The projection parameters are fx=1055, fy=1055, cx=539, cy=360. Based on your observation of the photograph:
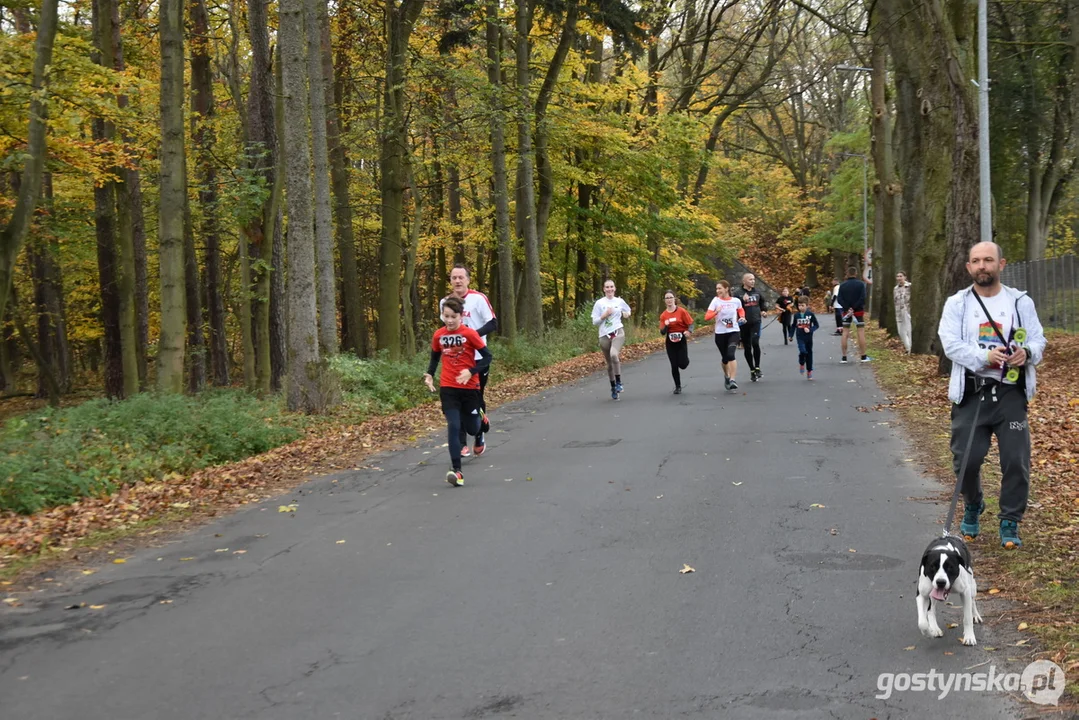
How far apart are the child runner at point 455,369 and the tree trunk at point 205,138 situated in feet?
41.5

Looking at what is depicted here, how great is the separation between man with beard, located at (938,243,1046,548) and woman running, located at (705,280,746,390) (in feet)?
39.9

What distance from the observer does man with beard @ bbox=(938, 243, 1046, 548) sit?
262 inches

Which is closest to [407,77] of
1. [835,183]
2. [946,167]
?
[946,167]

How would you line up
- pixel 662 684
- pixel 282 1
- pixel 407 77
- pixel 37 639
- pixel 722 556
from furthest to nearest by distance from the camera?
1. pixel 407 77
2. pixel 282 1
3. pixel 722 556
4. pixel 37 639
5. pixel 662 684

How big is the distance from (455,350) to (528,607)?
507cm

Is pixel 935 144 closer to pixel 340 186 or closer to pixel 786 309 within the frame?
pixel 786 309

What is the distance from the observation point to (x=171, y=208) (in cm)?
1738

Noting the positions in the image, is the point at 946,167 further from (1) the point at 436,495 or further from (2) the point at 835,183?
(2) the point at 835,183

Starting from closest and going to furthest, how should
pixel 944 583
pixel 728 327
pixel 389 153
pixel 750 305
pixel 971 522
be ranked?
pixel 944 583, pixel 971 522, pixel 728 327, pixel 750 305, pixel 389 153

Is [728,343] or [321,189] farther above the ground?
[321,189]

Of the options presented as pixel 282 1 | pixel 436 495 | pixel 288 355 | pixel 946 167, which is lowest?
pixel 436 495

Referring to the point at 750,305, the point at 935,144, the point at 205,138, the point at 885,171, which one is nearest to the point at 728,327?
the point at 750,305

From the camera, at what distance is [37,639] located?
19.8ft

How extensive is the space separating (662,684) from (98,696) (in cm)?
266
